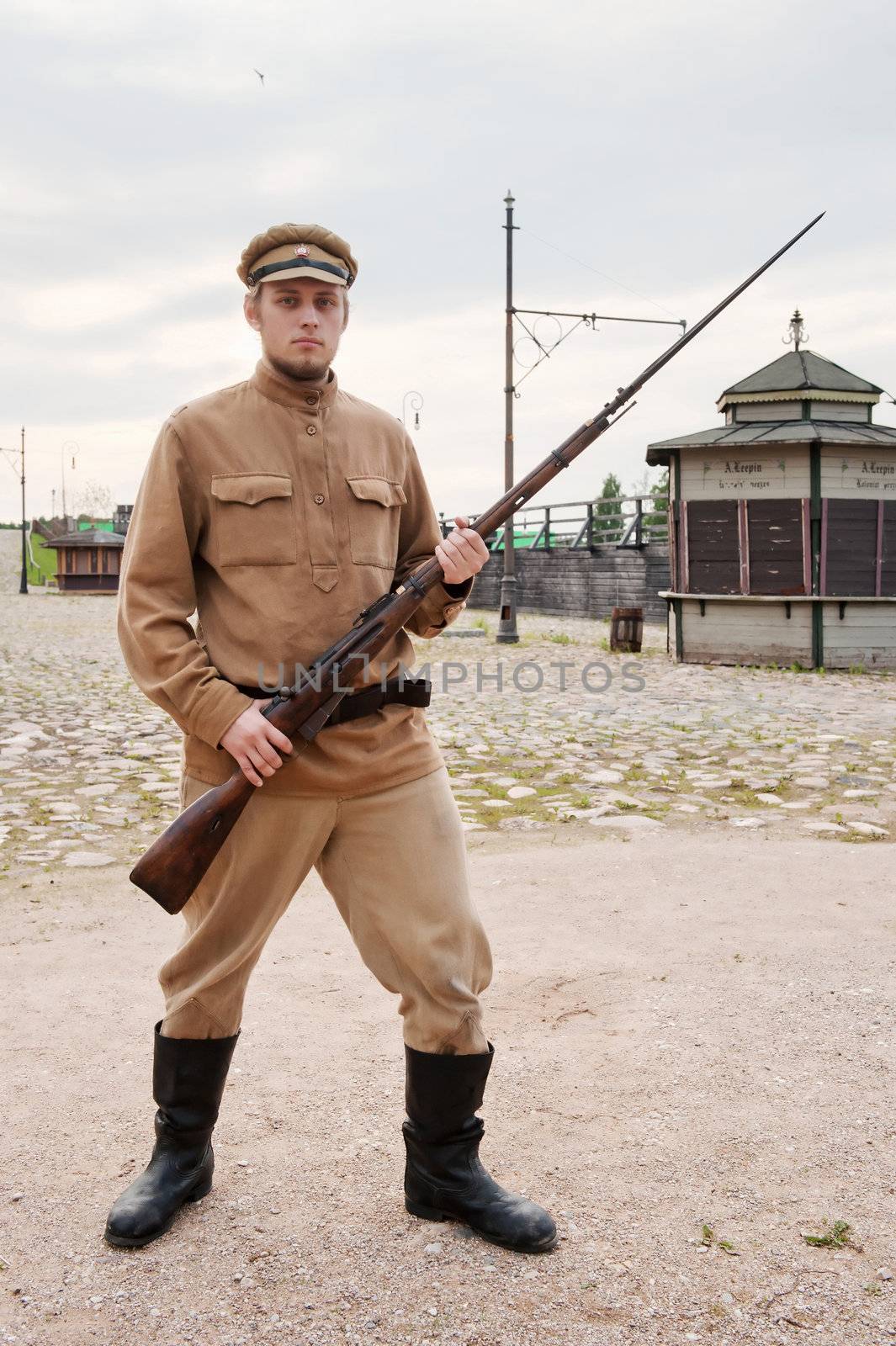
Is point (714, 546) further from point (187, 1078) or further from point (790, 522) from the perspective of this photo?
point (187, 1078)

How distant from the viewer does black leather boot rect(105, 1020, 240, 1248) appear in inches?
117

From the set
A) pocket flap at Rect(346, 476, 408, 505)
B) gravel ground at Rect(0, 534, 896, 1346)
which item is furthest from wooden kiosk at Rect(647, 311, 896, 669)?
pocket flap at Rect(346, 476, 408, 505)

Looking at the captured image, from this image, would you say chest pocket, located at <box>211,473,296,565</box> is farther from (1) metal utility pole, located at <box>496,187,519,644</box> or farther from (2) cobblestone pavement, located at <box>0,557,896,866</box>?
(1) metal utility pole, located at <box>496,187,519,644</box>

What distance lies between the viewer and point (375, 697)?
302 centimetres

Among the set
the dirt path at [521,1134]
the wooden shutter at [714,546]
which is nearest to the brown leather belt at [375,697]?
A: the dirt path at [521,1134]

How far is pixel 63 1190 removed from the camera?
3088 mm

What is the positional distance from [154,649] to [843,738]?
881 centimetres

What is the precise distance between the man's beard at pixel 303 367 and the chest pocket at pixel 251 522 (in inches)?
10.9

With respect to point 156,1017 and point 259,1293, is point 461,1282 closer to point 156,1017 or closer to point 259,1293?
point 259,1293

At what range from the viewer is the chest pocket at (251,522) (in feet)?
9.65

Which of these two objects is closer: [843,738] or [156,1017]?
[156,1017]

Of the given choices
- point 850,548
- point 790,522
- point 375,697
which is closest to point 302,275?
point 375,697

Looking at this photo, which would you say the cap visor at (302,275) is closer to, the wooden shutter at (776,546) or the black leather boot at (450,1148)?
the black leather boot at (450,1148)

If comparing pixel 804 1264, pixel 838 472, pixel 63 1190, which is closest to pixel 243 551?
pixel 63 1190
